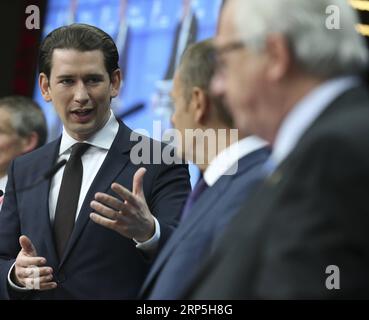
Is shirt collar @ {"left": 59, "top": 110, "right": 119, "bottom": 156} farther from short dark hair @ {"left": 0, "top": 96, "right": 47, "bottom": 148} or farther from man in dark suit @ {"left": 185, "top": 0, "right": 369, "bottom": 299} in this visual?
man in dark suit @ {"left": 185, "top": 0, "right": 369, "bottom": 299}

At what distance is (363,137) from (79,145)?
150 cm

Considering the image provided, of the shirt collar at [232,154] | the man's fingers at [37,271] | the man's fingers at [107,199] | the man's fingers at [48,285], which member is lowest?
the man's fingers at [48,285]

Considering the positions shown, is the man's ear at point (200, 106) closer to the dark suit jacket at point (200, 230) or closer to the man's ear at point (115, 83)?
the dark suit jacket at point (200, 230)

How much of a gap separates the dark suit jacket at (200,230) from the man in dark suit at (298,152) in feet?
1.23

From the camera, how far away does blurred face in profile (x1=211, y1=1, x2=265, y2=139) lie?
4.59ft

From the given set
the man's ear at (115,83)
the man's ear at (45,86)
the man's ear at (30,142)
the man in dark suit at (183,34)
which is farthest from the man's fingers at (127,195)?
the man in dark suit at (183,34)

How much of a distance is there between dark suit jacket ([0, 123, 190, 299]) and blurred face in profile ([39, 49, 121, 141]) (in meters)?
0.09

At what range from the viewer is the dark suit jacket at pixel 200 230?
71.3 inches

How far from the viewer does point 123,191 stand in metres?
2.10

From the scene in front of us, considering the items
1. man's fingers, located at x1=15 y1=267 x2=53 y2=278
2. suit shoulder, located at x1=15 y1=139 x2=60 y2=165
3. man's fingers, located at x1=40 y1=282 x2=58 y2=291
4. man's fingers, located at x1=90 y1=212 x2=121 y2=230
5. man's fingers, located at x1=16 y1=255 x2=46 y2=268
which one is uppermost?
suit shoulder, located at x1=15 y1=139 x2=60 y2=165

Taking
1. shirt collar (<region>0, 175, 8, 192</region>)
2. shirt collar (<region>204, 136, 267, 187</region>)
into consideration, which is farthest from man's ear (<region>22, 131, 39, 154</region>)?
shirt collar (<region>204, 136, 267, 187</region>)

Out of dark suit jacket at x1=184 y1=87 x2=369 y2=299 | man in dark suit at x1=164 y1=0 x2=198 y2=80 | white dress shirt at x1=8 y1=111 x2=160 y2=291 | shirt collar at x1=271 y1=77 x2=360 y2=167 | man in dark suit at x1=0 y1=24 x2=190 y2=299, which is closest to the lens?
dark suit jacket at x1=184 y1=87 x2=369 y2=299

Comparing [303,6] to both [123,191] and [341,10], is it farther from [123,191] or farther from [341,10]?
[123,191]

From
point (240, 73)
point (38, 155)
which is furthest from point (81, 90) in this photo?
Answer: point (240, 73)
